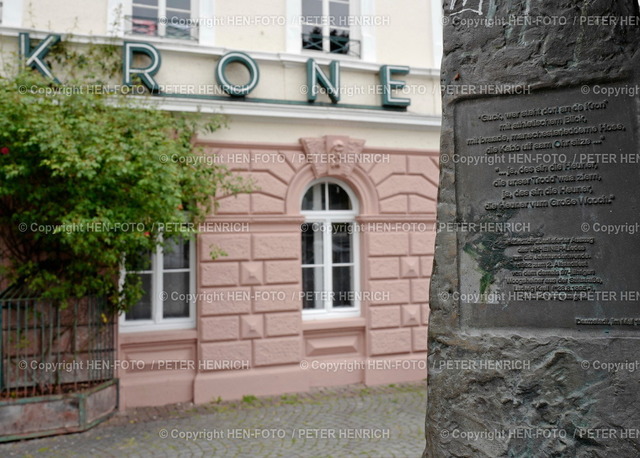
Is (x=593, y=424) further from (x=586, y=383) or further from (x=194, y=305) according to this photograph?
(x=194, y=305)

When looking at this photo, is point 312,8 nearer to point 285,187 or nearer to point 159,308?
point 285,187

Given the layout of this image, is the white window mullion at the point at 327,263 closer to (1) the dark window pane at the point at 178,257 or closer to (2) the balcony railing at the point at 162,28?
(1) the dark window pane at the point at 178,257

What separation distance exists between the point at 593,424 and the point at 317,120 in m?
6.45

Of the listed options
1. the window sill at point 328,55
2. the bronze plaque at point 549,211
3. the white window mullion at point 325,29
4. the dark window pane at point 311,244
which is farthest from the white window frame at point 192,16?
the bronze plaque at point 549,211

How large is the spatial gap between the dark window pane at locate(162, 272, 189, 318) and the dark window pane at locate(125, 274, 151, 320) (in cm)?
22

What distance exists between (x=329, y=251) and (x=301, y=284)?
75cm

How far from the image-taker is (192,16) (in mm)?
8492

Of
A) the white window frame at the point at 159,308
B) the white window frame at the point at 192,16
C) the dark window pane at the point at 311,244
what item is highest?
the white window frame at the point at 192,16

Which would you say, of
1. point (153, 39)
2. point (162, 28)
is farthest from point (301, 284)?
point (162, 28)

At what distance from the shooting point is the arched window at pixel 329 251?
8.83 m

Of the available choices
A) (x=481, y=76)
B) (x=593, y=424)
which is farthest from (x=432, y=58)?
(x=593, y=424)

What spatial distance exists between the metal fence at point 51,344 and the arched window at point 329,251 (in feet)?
10.2

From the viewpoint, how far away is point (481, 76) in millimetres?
3457

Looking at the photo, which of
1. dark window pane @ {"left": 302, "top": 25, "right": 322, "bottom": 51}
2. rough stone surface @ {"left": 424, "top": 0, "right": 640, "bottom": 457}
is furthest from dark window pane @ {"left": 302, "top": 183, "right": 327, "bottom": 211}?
rough stone surface @ {"left": 424, "top": 0, "right": 640, "bottom": 457}
